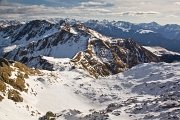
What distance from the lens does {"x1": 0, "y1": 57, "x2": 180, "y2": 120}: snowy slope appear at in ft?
134

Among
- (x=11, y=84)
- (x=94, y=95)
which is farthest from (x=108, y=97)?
(x=11, y=84)

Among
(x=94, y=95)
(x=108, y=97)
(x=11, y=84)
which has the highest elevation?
(x=11, y=84)

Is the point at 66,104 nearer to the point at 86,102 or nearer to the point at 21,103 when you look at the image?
the point at 86,102

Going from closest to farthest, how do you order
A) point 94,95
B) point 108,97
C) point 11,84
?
point 11,84
point 108,97
point 94,95

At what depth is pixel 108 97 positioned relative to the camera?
57.9 metres

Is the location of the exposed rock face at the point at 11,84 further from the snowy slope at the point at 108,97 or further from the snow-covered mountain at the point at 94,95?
the snowy slope at the point at 108,97

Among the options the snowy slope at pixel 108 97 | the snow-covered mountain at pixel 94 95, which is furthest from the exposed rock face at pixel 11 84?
the snowy slope at pixel 108 97

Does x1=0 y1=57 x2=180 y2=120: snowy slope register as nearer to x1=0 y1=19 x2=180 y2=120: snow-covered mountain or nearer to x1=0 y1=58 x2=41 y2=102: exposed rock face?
x1=0 y1=19 x2=180 y2=120: snow-covered mountain

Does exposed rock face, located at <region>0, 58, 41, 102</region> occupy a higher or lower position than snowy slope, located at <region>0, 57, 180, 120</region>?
higher

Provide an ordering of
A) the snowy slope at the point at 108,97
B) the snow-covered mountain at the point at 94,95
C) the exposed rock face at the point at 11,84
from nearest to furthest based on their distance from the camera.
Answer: the snowy slope at the point at 108,97
the snow-covered mountain at the point at 94,95
the exposed rock face at the point at 11,84

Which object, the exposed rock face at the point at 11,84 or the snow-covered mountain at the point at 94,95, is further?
the exposed rock face at the point at 11,84

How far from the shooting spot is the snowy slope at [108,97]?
1609 inches

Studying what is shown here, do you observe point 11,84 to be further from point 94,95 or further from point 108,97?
point 108,97

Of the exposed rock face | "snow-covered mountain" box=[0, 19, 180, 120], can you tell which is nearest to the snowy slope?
"snow-covered mountain" box=[0, 19, 180, 120]
